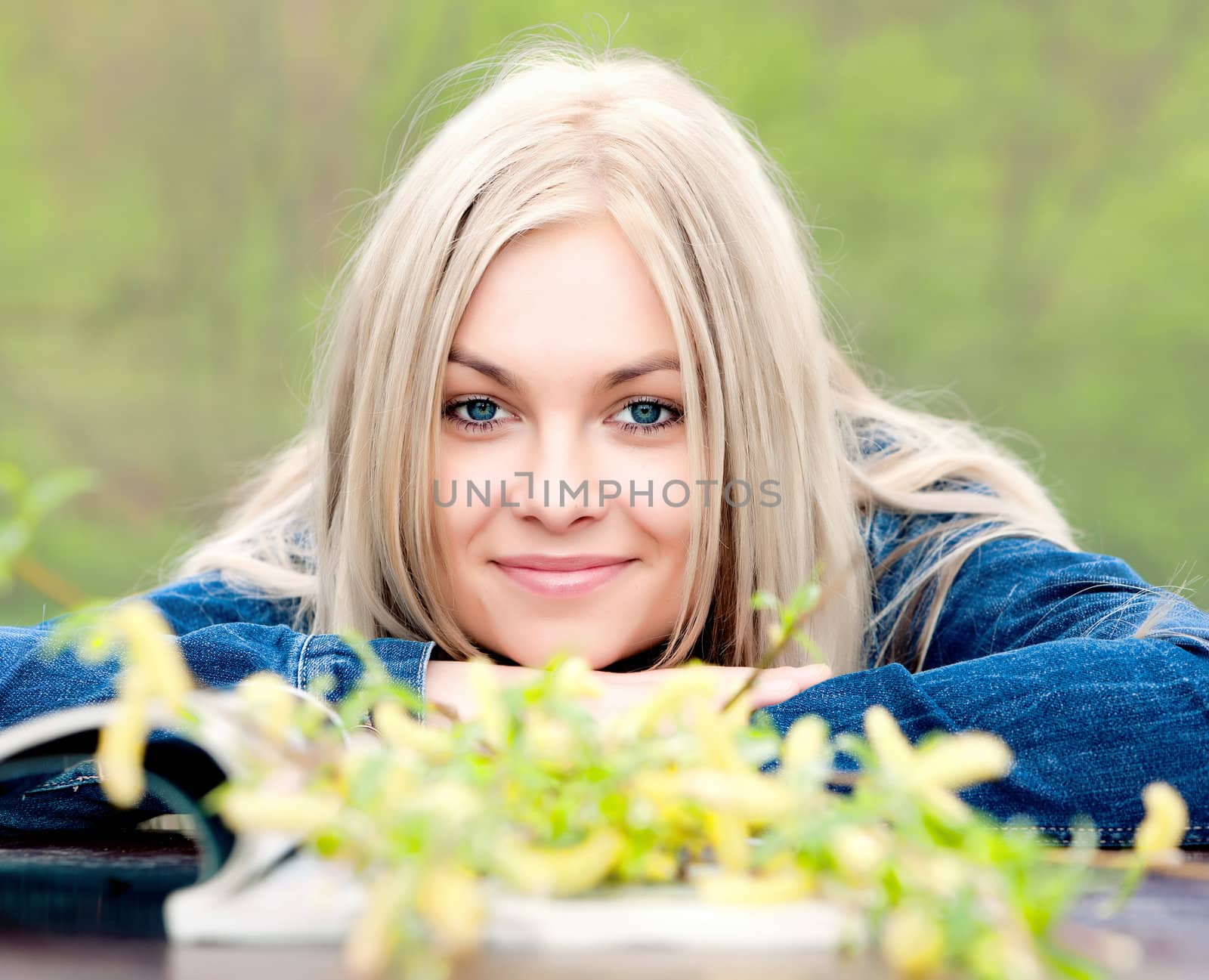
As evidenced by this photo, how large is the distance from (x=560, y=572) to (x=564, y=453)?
6.1 inches

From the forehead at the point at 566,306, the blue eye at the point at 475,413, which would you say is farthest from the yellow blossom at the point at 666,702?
the blue eye at the point at 475,413

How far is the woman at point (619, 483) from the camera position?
3.30 feet

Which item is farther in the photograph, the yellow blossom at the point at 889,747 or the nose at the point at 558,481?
the nose at the point at 558,481

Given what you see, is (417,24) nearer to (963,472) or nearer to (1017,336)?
(1017,336)

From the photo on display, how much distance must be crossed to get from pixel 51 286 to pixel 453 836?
4934mm

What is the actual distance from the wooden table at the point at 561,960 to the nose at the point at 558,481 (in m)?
0.63

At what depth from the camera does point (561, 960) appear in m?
0.48

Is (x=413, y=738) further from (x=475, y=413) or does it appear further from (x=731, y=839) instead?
(x=475, y=413)

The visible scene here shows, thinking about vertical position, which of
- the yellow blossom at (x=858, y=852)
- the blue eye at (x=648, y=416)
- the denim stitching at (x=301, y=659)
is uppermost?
the blue eye at (x=648, y=416)

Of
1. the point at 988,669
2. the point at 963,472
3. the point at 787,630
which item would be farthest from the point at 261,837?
the point at 963,472

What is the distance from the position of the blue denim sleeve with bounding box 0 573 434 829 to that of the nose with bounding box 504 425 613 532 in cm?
19

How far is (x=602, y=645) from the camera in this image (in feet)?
4.17

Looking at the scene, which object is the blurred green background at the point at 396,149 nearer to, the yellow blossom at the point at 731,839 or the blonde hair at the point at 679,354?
the blonde hair at the point at 679,354

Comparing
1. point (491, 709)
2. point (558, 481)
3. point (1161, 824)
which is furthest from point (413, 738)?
point (558, 481)
